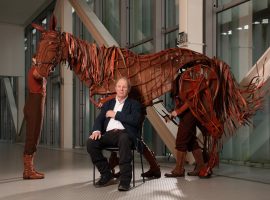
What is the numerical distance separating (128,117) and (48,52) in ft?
3.29

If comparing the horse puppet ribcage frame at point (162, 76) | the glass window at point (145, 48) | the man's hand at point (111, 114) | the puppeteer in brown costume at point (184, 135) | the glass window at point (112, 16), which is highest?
the glass window at point (112, 16)

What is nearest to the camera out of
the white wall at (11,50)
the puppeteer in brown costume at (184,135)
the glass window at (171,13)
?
the puppeteer in brown costume at (184,135)

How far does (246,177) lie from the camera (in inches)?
156

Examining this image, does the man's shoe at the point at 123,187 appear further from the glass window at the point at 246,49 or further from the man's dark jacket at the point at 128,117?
the glass window at the point at 246,49

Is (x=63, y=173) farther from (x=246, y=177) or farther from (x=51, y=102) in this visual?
(x=51, y=102)

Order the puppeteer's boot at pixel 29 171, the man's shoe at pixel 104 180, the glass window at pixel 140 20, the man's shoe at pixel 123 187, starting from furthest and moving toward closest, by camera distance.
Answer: the glass window at pixel 140 20 < the puppeteer's boot at pixel 29 171 < the man's shoe at pixel 104 180 < the man's shoe at pixel 123 187

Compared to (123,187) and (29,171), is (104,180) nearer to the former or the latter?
(123,187)

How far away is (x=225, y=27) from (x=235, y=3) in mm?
383

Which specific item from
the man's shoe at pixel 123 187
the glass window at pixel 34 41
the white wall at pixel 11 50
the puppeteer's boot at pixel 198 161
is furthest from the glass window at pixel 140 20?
the glass window at pixel 34 41

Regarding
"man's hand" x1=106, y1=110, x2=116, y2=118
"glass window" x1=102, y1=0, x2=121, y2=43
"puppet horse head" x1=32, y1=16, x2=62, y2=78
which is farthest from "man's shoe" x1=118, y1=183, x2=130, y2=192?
"glass window" x1=102, y1=0, x2=121, y2=43

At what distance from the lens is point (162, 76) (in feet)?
13.1

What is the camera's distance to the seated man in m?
3.33

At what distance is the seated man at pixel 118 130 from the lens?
3334 mm

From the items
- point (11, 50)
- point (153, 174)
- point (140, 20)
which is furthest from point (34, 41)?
point (153, 174)
